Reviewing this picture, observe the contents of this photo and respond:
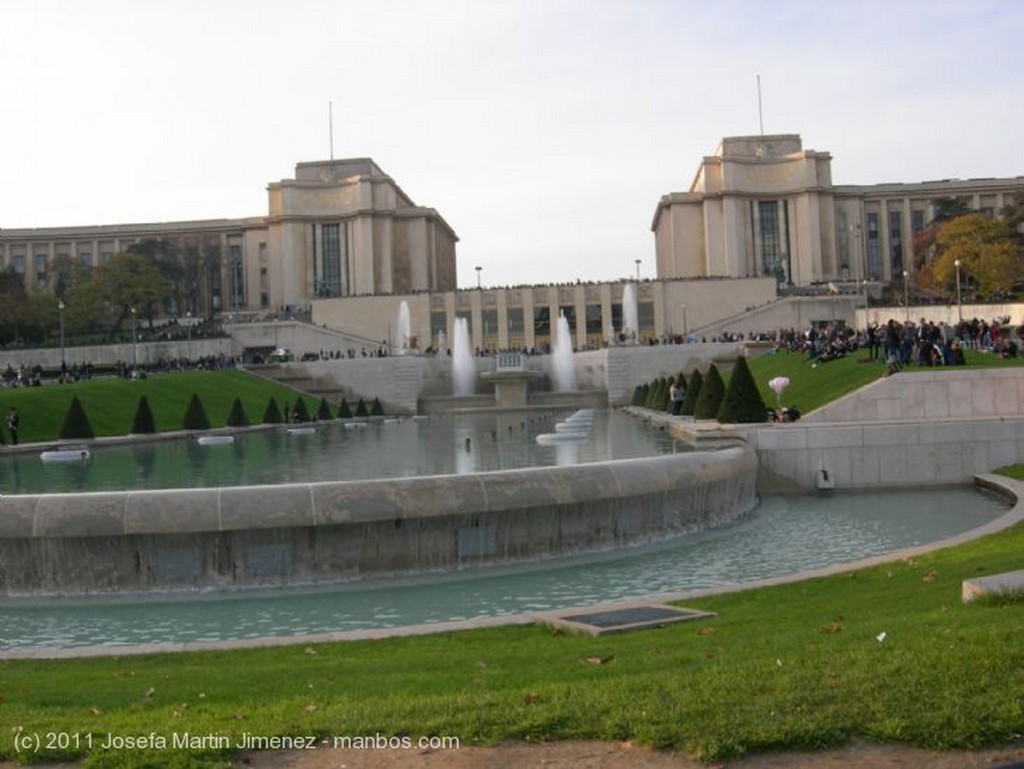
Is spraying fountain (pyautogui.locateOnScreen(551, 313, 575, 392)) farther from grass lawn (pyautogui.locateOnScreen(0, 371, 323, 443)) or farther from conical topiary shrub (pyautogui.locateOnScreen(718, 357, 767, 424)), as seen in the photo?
conical topiary shrub (pyautogui.locateOnScreen(718, 357, 767, 424))

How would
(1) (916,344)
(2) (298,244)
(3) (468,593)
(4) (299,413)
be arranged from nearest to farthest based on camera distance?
(3) (468,593) < (1) (916,344) < (4) (299,413) < (2) (298,244)

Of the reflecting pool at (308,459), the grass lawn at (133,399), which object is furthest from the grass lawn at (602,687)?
the grass lawn at (133,399)

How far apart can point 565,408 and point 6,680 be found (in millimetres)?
63378

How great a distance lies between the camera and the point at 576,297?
106 metres

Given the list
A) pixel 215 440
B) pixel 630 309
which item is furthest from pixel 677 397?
pixel 630 309

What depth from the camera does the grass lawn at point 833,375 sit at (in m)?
30.9

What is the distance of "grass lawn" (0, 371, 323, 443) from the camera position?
4228cm

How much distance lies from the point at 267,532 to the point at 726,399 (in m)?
15.3

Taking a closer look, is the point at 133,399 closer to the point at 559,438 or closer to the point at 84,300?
the point at 559,438

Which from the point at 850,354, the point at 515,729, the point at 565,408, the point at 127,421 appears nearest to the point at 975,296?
the point at 565,408

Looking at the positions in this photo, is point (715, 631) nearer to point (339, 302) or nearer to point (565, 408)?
point (565, 408)

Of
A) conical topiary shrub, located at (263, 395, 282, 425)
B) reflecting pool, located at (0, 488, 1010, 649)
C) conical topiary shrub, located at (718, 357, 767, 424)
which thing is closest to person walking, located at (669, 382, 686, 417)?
conical topiary shrub, located at (718, 357, 767, 424)

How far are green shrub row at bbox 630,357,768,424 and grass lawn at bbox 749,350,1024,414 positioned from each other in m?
2.23

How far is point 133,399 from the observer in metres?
50.7
